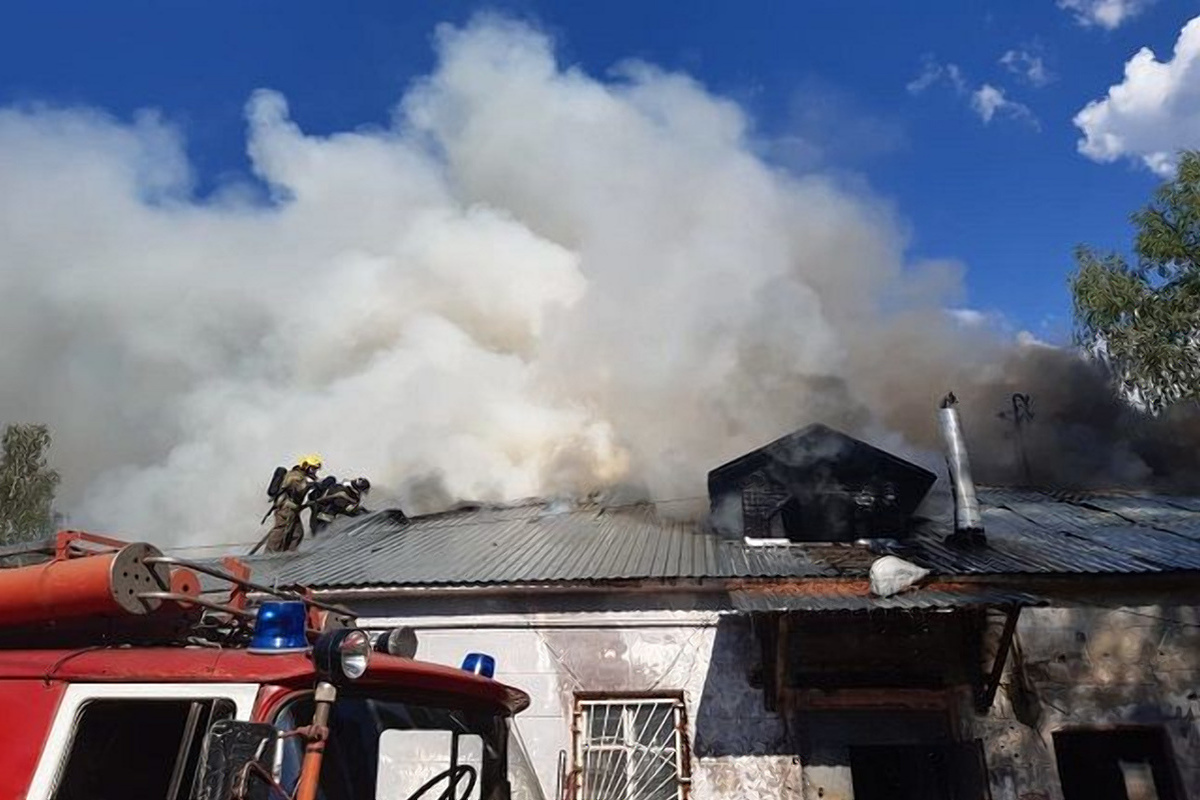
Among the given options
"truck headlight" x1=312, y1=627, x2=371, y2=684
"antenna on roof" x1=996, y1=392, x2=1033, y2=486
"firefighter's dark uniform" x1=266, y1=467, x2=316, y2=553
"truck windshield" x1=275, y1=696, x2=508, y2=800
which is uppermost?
"antenna on roof" x1=996, y1=392, x2=1033, y2=486

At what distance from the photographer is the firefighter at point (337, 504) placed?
14.2 m

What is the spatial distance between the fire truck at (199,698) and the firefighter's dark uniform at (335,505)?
1077cm

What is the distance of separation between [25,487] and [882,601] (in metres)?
29.5

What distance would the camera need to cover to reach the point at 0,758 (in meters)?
2.71

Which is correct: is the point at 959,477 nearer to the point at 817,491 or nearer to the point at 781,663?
the point at 817,491

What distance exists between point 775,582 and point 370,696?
5689 mm

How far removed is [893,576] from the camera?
7785mm

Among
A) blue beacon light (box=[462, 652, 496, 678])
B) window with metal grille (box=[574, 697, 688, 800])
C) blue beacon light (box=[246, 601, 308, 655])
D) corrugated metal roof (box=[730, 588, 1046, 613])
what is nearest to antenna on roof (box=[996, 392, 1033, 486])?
corrugated metal roof (box=[730, 588, 1046, 613])

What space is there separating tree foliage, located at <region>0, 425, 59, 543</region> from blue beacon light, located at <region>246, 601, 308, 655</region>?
94.3 feet

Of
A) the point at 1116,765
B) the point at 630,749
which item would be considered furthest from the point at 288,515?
the point at 1116,765

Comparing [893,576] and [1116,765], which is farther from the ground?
[893,576]

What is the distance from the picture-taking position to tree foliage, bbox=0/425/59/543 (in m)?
26.4

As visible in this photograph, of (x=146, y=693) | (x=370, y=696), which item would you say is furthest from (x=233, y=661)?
(x=370, y=696)

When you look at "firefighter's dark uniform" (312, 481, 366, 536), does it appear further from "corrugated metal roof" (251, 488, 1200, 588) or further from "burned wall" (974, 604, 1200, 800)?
"burned wall" (974, 604, 1200, 800)
